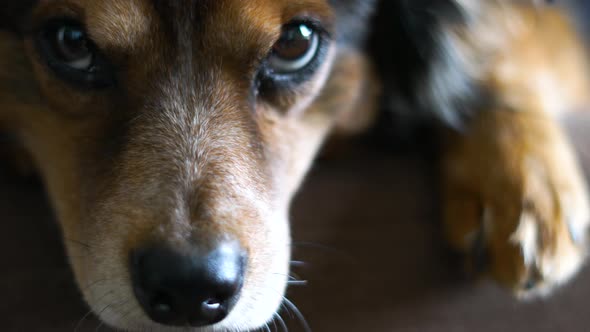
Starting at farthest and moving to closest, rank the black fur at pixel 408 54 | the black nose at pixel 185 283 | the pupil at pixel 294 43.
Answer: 1. the black fur at pixel 408 54
2. the pupil at pixel 294 43
3. the black nose at pixel 185 283

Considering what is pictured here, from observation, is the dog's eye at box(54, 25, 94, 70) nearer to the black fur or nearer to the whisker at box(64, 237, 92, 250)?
the whisker at box(64, 237, 92, 250)

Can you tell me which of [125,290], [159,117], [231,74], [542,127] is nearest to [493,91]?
[542,127]

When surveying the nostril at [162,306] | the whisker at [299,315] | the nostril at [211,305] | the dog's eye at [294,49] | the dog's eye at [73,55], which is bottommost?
the nostril at [162,306]

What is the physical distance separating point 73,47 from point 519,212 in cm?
95

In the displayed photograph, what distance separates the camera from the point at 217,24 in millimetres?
1075

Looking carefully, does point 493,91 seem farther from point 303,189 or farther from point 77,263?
point 77,263

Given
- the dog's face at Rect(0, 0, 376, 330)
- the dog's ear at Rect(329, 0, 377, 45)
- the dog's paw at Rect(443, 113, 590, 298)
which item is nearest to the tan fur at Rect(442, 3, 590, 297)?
the dog's paw at Rect(443, 113, 590, 298)

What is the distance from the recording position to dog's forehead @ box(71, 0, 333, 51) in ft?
3.40

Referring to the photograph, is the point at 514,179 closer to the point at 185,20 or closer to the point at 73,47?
the point at 185,20

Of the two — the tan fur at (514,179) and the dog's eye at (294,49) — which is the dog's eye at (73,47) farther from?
the tan fur at (514,179)

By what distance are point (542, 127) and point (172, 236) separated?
0.97 meters

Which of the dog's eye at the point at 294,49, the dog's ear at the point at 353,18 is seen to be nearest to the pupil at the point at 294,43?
the dog's eye at the point at 294,49

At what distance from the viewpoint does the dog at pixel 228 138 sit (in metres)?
0.98

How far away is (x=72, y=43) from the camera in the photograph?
1082 millimetres
